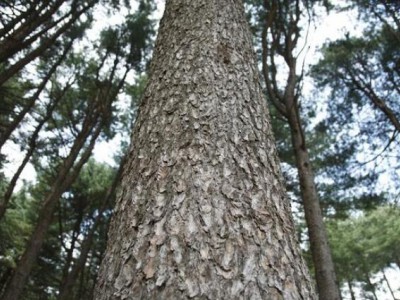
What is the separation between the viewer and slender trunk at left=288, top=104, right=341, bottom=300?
402cm

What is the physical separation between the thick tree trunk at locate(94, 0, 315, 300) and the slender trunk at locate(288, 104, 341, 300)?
3104 millimetres

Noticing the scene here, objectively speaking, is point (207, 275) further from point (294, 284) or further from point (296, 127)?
point (296, 127)

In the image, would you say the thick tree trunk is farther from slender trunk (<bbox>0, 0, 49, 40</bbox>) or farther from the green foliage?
the green foliage

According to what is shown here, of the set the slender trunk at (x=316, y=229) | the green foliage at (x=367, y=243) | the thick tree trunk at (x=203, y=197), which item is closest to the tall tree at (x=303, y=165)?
the slender trunk at (x=316, y=229)

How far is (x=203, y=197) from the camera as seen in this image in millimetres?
1190

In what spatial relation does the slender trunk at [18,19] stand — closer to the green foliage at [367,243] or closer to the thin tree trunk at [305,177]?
the thin tree trunk at [305,177]

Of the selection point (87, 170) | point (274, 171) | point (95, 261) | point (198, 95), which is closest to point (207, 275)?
point (274, 171)

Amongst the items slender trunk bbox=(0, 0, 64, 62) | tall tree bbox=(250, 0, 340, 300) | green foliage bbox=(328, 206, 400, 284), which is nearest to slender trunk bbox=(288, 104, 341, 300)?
tall tree bbox=(250, 0, 340, 300)

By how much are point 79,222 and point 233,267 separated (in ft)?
40.4

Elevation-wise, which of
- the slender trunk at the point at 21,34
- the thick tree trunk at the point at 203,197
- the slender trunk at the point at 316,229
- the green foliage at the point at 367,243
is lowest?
the thick tree trunk at the point at 203,197

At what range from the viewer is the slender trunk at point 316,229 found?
4.02 metres

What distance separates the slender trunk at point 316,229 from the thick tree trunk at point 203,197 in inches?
122

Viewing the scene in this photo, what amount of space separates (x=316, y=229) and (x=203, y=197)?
11.9ft

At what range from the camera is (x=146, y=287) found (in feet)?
3.27
